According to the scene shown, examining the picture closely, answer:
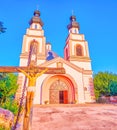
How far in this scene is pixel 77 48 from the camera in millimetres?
24062

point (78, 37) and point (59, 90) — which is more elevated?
point (78, 37)

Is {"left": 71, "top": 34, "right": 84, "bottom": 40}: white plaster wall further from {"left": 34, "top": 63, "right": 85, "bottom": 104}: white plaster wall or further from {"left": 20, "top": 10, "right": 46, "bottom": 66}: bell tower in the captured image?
{"left": 34, "top": 63, "right": 85, "bottom": 104}: white plaster wall

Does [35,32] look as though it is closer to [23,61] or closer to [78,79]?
[23,61]

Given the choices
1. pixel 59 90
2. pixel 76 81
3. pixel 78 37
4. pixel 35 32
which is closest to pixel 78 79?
pixel 76 81

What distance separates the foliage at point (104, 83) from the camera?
24095 mm

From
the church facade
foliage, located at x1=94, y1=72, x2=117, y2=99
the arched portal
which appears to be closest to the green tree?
foliage, located at x1=94, y1=72, x2=117, y2=99

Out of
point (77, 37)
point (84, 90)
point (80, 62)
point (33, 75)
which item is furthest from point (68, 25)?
point (33, 75)

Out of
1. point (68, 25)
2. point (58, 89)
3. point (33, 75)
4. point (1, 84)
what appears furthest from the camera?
Result: point (68, 25)

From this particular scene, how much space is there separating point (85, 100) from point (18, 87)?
9163 mm

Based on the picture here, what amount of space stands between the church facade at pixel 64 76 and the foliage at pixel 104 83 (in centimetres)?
562

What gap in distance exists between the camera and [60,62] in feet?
65.5

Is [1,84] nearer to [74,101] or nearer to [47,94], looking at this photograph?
[47,94]

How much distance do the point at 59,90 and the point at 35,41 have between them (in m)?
9.39

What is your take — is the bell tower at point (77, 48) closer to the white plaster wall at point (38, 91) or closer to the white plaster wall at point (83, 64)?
the white plaster wall at point (83, 64)
